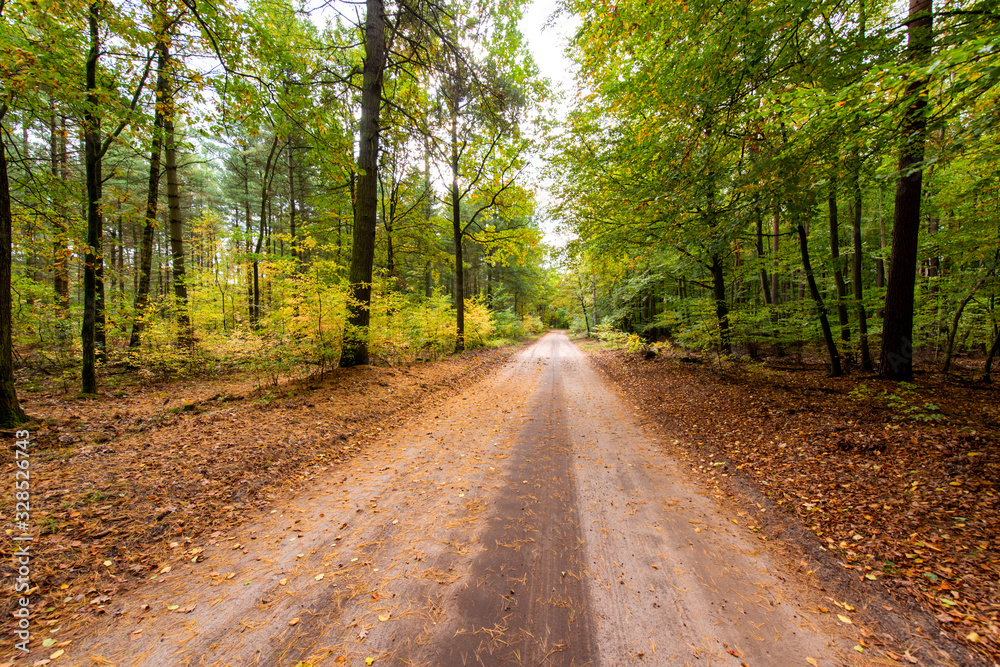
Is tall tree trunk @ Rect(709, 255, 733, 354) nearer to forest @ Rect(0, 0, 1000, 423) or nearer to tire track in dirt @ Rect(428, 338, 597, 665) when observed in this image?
forest @ Rect(0, 0, 1000, 423)

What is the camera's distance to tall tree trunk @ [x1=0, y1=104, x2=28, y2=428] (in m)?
4.46

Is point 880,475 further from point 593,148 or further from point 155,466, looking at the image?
point 593,148

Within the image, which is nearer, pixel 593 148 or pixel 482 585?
pixel 482 585

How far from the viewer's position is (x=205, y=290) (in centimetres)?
1245

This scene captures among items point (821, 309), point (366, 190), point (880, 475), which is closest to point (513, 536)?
point (880, 475)

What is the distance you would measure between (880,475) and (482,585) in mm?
4584

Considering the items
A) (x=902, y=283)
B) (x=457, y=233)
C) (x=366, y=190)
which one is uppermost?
(x=457, y=233)

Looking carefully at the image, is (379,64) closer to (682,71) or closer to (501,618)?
(682,71)

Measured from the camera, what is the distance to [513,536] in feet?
10.2

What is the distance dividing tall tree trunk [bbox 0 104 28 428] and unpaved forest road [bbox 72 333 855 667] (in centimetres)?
436

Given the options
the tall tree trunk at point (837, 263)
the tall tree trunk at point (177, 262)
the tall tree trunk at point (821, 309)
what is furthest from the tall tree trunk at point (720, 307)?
the tall tree trunk at point (177, 262)

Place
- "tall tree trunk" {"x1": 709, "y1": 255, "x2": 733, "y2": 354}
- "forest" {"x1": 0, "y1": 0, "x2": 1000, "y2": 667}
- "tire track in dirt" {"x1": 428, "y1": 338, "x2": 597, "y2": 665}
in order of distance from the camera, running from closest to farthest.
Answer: "tire track in dirt" {"x1": 428, "y1": 338, "x2": 597, "y2": 665} → "forest" {"x1": 0, "y1": 0, "x2": 1000, "y2": 667} → "tall tree trunk" {"x1": 709, "y1": 255, "x2": 733, "y2": 354}

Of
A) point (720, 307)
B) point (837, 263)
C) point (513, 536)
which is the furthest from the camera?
point (720, 307)

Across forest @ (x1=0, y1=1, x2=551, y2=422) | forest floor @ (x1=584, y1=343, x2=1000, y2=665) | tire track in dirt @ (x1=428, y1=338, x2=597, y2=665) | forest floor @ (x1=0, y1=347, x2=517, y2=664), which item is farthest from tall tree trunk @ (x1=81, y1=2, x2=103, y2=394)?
forest floor @ (x1=584, y1=343, x2=1000, y2=665)
